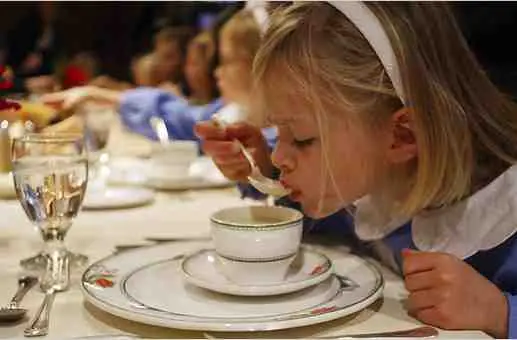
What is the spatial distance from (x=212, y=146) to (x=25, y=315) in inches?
21.0

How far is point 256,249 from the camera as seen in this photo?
0.84 meters

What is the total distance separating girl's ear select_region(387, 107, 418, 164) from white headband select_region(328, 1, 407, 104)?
0.09ft

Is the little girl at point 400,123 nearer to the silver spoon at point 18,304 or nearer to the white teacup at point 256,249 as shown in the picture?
the white teacup at point 256,249

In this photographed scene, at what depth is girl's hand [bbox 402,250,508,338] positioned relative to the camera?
789 mm

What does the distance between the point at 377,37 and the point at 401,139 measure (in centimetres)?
13

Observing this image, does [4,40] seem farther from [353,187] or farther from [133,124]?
[353,187]

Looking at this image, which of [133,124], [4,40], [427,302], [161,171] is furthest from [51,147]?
[4,40]

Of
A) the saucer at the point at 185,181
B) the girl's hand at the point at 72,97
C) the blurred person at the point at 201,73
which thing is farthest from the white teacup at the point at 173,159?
the blurred person at the point at 201,73

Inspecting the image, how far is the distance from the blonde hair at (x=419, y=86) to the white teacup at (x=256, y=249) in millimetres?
204

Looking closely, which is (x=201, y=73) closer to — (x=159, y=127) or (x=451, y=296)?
(x=159, y=127)

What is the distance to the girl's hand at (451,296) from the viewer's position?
79 cm

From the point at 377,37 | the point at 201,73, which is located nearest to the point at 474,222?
the point at 377,37

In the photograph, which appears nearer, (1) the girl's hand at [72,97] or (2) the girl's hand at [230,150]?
(2) the girl's hand at [230,150]

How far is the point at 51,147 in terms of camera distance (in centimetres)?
110
